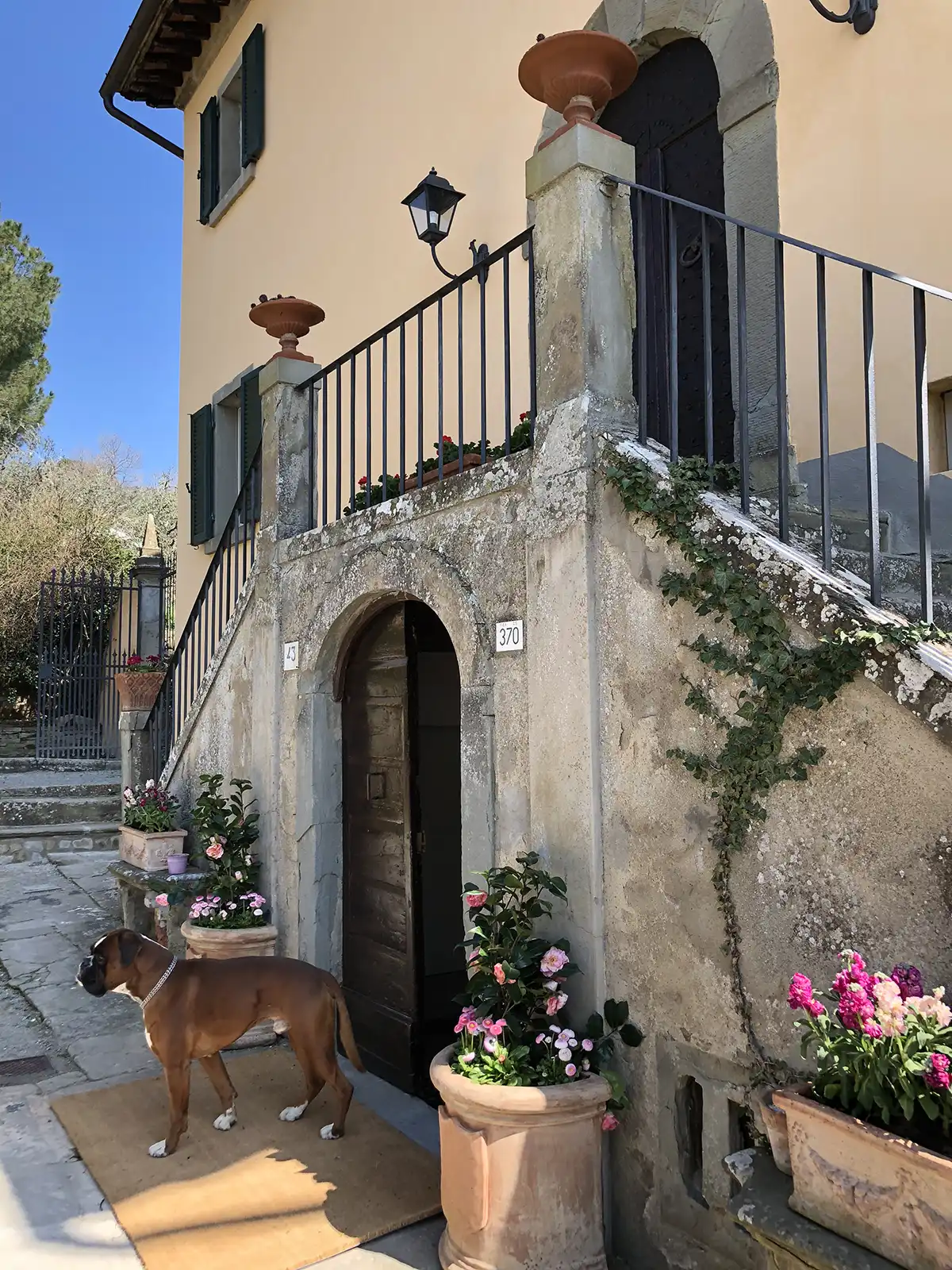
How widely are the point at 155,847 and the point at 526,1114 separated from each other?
410 cm

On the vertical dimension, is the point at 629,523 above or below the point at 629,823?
above

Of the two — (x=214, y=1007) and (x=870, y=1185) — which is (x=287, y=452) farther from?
(x=870, y=1185)

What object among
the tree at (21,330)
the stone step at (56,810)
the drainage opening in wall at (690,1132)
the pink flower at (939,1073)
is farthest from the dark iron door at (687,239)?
the tree at (21,330)

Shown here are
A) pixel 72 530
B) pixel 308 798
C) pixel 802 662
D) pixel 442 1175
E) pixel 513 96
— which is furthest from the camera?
pixel 72 530

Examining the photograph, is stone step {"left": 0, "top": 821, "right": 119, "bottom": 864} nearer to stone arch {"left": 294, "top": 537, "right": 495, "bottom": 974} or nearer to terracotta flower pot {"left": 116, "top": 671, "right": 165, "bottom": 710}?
terracotta flower pot {"left": 116, "top": 671, "right": 165, "bottom": 710}

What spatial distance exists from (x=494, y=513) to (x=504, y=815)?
117 centimetres

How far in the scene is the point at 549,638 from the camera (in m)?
3.49

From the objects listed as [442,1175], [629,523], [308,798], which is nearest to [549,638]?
[629,523]

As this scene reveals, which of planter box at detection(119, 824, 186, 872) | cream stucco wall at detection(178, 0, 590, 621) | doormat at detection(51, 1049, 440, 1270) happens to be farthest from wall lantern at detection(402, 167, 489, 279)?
doormat at detection(51, 1049, 440, 1270)

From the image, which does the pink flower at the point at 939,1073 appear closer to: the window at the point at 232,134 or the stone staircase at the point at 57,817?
the stone staircase at the point at 57,817

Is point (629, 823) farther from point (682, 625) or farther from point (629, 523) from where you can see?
point (629, 523)

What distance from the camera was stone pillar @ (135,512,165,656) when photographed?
43.9 ft

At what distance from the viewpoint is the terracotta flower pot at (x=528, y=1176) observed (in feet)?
9.64

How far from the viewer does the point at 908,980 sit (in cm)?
212
